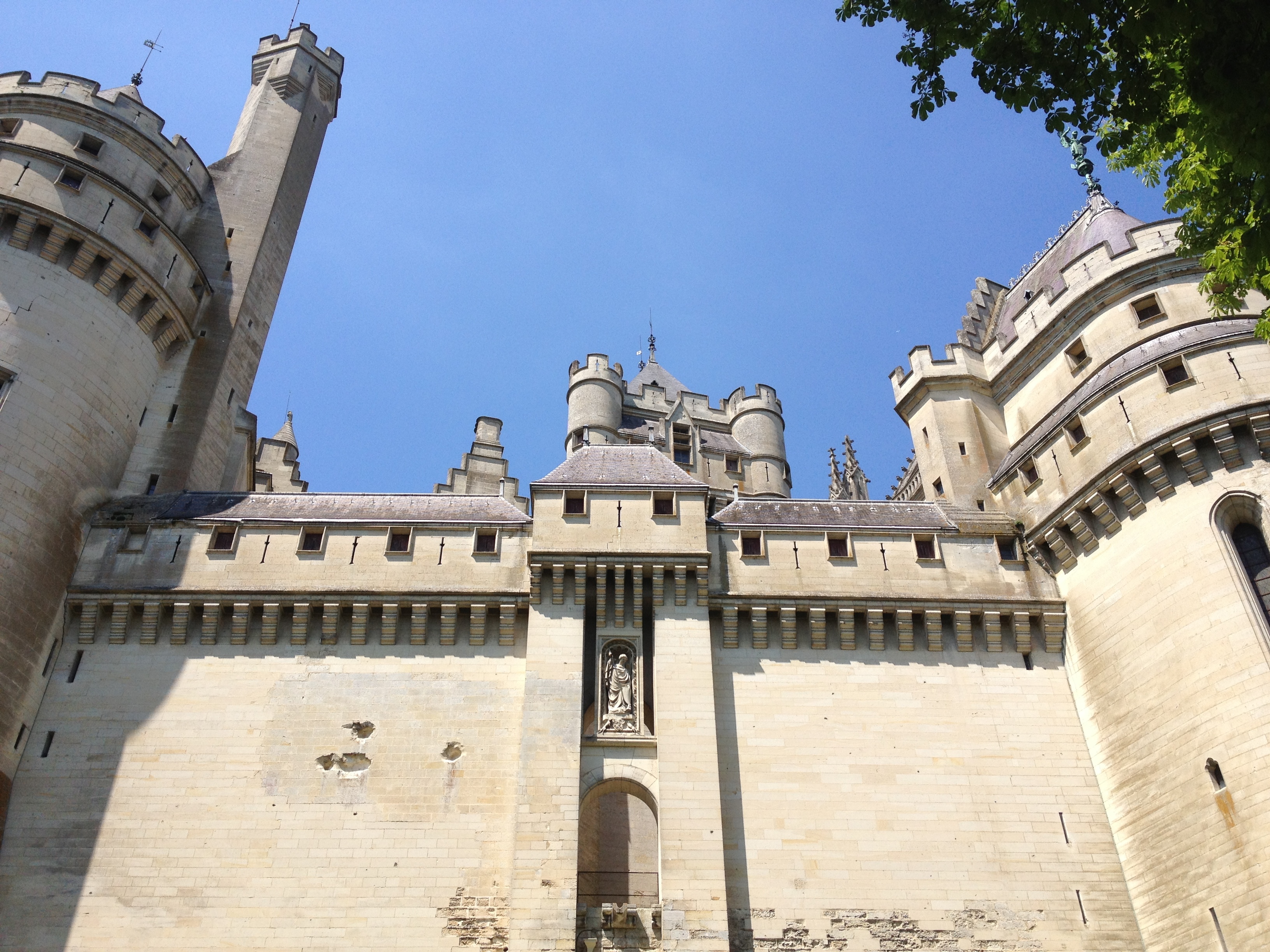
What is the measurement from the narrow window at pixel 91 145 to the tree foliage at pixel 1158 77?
21.3 metres

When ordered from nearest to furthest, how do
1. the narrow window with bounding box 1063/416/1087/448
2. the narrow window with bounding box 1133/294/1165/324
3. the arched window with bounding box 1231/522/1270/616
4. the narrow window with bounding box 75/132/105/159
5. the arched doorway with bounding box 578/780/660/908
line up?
1. the arched window with bounding box 1231/522/1270/616
2. the arched doorway with bounding box 578/780/660/908
3. the narrow window with bounding box 1063/416/1087/448
4. the narrow window with bounding box 1133/294/1165/324
5. the narrow window with bounding box 75/132/105/159

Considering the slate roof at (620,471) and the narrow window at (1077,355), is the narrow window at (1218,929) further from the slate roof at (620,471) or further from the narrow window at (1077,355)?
the narrow window at (1077,355)

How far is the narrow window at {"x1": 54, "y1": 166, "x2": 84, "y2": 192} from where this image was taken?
2367 cm

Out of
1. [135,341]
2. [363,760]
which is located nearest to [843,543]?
[363,760]

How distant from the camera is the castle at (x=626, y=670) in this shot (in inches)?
682

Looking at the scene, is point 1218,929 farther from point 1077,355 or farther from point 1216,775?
point 1077,355

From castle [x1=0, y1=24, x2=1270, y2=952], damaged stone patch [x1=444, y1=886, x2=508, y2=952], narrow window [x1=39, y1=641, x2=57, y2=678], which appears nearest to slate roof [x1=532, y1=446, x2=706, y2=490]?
castle [x1=0, y1=24, x2=1270, y2=952]

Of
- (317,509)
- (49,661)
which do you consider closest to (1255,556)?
(317,509)

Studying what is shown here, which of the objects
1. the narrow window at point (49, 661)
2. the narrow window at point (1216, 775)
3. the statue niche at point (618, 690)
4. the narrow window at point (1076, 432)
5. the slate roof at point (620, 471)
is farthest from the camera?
the slate roof at point (620, 471)

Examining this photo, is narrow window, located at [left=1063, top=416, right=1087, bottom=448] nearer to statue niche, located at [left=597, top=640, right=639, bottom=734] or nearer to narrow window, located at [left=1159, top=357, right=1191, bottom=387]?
narrow window, located at [left=1159, top=357, right=1191, bottom=387]

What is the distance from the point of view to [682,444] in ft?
121

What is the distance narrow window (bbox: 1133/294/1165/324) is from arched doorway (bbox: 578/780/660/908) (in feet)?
47.9

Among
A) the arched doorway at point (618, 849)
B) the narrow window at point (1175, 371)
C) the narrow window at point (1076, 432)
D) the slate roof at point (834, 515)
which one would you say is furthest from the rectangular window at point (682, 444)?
the narrow window at point (1175, 371)

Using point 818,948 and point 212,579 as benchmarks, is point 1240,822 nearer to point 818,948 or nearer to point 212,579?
point 818,948
